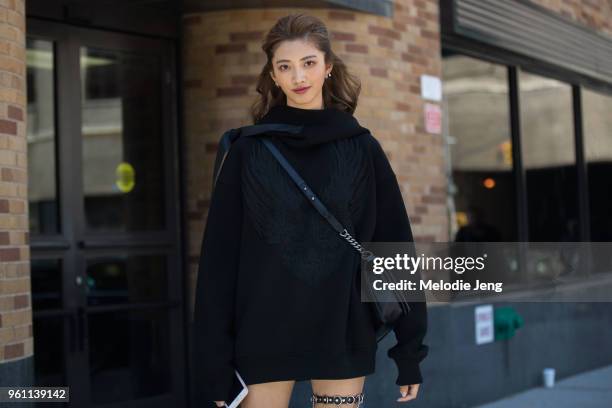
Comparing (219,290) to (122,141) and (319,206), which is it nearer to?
(319,206)

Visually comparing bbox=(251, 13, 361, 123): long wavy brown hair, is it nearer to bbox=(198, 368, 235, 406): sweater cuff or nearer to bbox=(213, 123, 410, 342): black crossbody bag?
bbox=(213, 123, 410, 342): black crossbody bag

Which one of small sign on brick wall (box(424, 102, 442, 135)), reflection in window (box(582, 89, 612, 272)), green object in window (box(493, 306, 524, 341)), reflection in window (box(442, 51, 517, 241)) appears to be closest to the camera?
small sign on brick wall (box(424, 102, 442, 135))

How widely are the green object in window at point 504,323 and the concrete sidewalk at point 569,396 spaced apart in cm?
50

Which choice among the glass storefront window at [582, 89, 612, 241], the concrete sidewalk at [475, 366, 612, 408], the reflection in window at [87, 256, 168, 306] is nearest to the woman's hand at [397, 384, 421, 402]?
the reflection in window at [87, 256, 168, 306]

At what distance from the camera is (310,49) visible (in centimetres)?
295

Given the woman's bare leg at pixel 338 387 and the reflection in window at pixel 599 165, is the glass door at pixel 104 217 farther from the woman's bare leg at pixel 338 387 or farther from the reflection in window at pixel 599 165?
the reflection in window at pixel 599 165

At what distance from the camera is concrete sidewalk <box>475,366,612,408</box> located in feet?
22.5

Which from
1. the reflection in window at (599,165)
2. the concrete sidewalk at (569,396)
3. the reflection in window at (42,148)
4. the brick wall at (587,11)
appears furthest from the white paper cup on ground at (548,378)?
the reflection in window at (42,148)

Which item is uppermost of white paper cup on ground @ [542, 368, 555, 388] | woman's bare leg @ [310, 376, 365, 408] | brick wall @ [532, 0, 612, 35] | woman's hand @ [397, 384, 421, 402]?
brick wall @ [532, 0, 612, 35]

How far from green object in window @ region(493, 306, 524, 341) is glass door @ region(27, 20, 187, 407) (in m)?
2.61

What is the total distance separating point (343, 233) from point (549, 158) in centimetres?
642

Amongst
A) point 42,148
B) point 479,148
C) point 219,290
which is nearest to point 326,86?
point 219,290

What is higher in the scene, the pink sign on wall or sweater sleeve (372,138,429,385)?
the pink sign on wall

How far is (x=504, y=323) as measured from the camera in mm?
7047
